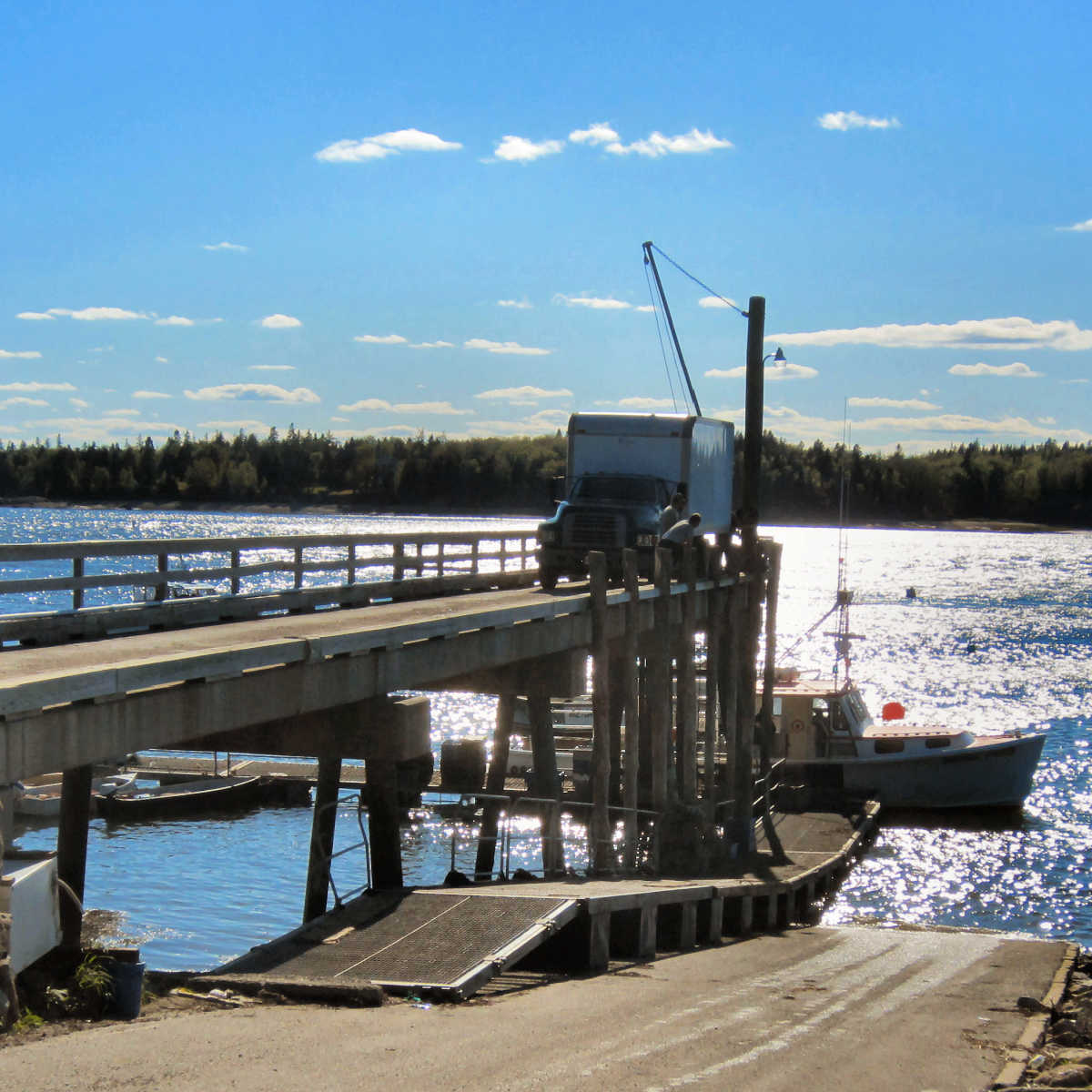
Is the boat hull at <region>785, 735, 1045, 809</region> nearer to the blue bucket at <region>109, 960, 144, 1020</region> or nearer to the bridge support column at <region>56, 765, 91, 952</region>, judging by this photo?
the bridge support column at <region>56, 765, 91, 952</region>

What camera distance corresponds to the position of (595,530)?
24812mm

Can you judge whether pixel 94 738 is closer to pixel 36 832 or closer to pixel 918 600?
pixel 36 832

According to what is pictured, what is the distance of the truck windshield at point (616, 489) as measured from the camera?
84.0 ft

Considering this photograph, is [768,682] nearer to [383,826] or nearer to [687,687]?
[687,687]

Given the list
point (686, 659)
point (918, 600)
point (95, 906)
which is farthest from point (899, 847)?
point (918, 600)

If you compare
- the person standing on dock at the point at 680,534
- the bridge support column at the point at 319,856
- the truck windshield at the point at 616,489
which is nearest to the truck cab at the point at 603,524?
the truck windshield at the point at 616,489

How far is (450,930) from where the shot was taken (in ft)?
44.0

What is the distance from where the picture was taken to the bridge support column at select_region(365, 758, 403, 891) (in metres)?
16.3

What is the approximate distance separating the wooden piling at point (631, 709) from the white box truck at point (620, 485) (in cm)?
349

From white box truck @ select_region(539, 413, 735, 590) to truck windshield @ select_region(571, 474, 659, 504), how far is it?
0.06ft

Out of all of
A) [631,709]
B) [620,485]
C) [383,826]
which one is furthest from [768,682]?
[383,826]

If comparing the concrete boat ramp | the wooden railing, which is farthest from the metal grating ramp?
the wooden railing

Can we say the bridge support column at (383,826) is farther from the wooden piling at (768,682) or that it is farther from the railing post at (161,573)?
the wooden piling at (768,682)

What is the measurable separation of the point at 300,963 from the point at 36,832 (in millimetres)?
25484
